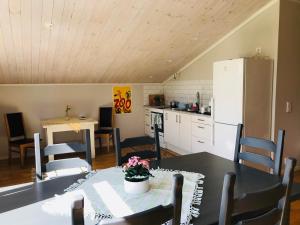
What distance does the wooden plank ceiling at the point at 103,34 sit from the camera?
3025mm

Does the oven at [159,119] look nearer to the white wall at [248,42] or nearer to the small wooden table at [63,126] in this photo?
the white wall at [248,42]

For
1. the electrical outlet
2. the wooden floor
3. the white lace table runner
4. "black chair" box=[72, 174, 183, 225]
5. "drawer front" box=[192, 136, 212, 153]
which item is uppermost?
the electrical outlet

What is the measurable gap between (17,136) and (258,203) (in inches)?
187

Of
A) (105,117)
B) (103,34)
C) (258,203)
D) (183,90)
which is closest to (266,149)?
(258,203)

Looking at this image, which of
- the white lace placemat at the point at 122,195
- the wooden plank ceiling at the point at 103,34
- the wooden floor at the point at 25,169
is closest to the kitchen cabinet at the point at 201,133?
the wooden floor at the point at 25,169

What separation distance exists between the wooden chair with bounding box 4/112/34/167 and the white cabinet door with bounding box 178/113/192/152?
2769 millimetres

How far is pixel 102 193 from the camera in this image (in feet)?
4.79

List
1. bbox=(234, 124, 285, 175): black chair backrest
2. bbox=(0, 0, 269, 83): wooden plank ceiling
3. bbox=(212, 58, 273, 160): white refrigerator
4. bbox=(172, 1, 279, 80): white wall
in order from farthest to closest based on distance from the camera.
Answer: bbox=(172, 1, 279, 80): white wall
bbox=(212, 58, 273, 160): white refrigerator
bbox=(0, 0, 269, 83): wooden plank ceiling
bbox=(234, 124, 285, 175): black chair backrest

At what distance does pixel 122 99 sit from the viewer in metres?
5.99

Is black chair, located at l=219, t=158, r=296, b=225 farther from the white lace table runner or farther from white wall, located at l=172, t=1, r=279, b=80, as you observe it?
white wall, located at l=172, t=1, r=279, b=80

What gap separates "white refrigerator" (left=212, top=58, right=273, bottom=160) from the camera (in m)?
3.36

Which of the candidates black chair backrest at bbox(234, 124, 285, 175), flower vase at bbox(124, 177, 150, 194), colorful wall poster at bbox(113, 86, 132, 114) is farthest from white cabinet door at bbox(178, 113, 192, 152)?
flower vase at bbox(124, 177, 150, 194)

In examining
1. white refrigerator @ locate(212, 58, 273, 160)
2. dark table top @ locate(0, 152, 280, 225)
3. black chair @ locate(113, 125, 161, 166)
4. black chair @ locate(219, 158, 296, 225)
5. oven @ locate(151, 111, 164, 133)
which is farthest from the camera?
oven @ locate(151, 111, 164, 133)

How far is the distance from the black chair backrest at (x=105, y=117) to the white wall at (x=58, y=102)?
0.22 metres
